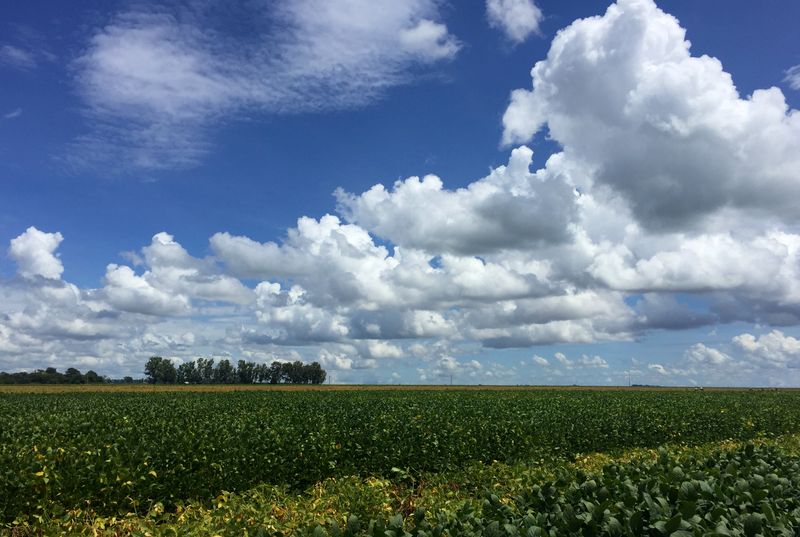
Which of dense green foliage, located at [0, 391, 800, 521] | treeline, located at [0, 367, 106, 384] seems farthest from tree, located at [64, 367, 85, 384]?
dense green foliage, located at [0, 391, 800, 521]

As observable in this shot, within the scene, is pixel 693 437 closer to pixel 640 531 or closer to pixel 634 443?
pixel 634 443

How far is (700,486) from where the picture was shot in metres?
4.72

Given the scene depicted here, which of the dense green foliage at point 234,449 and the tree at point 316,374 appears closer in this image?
the dense green foliage at point 234,449

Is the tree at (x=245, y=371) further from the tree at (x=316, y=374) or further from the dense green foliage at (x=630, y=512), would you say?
the dense green foliage at (x=630, y=512)

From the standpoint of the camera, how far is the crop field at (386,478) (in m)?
4.09

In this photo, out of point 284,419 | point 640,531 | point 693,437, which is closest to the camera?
point 640,531

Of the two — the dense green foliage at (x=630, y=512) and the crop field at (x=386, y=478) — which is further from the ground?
the dense green foliage at (x=630, y=512)

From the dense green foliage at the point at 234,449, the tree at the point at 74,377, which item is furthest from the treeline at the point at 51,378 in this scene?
the dense green foliage at the point at 234,449

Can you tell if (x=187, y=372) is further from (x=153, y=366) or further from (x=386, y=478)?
(x=386, y=478)

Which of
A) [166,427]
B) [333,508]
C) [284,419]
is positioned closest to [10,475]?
[166,427]

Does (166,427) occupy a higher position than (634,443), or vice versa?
(166,427)

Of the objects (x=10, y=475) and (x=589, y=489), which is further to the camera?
(x=10, y=475)

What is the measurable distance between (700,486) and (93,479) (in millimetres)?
10282

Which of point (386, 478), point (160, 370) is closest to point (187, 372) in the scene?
point (160, 370)
